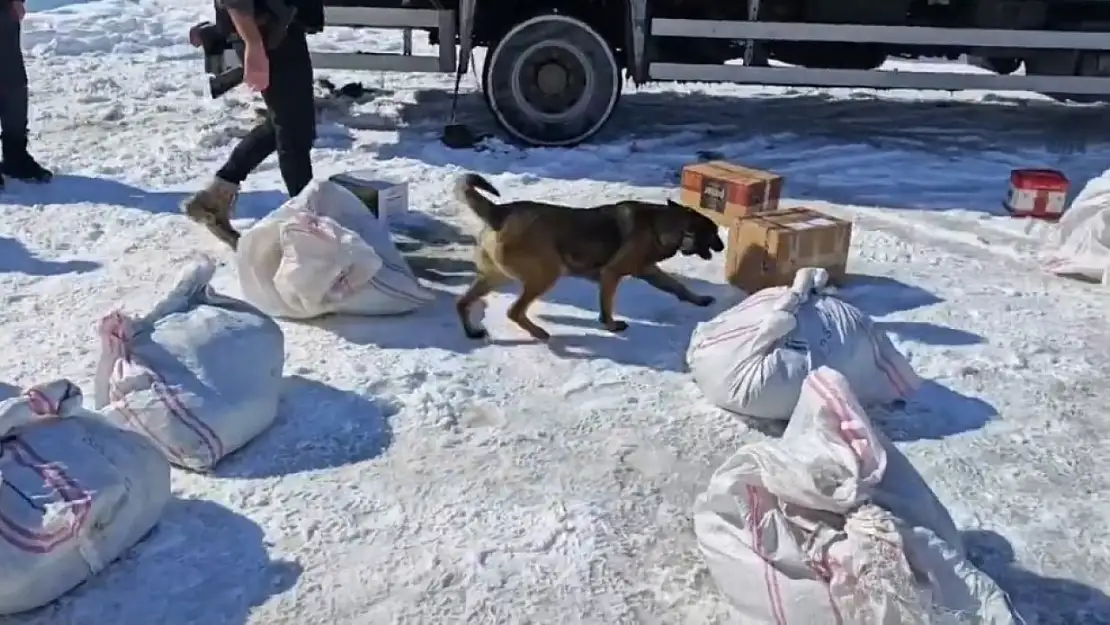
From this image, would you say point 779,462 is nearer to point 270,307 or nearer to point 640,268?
point 640,268

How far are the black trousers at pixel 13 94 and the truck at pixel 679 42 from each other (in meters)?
1.66

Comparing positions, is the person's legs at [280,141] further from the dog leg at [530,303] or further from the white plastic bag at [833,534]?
the white plastic bag at [833,534]

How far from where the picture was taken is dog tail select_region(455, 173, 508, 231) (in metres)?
3.96

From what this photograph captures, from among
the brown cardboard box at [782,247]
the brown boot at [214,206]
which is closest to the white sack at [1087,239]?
the brown cardboard box at [782,247]

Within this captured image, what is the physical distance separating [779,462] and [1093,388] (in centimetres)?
189

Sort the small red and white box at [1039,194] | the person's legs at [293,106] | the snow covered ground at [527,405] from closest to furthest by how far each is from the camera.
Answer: the snow covered ground at [527,405], the person's legs at [293,106], the small red and white box at [1039,194]

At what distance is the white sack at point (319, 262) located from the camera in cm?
403

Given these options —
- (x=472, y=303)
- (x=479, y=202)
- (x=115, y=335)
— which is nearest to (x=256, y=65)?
(x=479, y=202)

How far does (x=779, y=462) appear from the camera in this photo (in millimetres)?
2549

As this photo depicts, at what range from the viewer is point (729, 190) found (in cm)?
525

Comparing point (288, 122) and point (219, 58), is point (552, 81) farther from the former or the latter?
point (288, 122)

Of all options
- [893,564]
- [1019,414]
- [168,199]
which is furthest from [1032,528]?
[168,199]

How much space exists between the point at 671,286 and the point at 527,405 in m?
1.05

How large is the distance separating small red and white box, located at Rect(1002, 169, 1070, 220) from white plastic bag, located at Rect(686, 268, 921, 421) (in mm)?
2546
